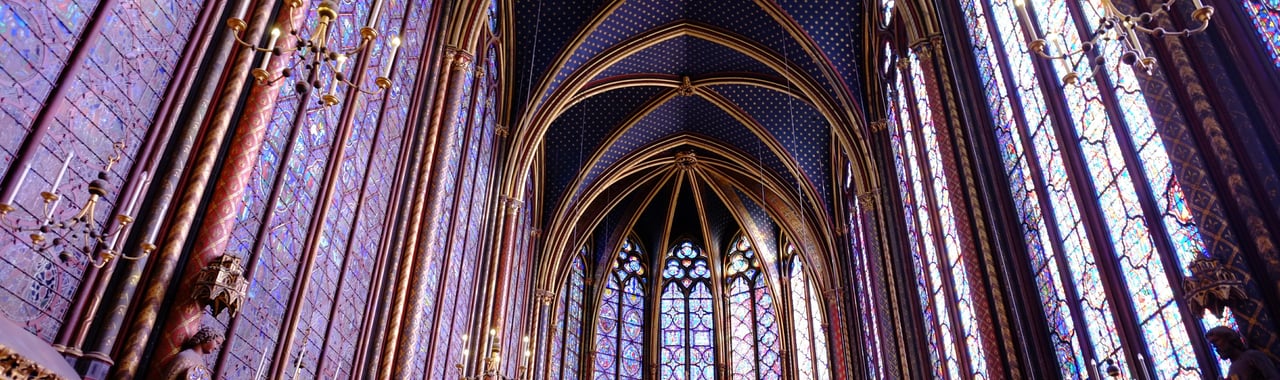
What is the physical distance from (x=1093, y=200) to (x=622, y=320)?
17946 mm

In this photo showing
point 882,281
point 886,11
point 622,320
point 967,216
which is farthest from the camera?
point 622,320

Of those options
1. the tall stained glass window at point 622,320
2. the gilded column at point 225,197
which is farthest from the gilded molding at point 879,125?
the tall stained glass window at point 622,320

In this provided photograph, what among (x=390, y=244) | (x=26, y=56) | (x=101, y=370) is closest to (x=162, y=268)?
(x=101, y=370)

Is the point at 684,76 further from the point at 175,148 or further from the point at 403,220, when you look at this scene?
the point at 175,148

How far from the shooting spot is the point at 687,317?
82.4 feet

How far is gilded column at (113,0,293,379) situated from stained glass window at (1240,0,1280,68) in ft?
20.4

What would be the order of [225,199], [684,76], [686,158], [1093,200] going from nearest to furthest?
[225,199], [1093,200], [684,76], [686,158]

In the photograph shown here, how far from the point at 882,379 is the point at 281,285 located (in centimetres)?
1198

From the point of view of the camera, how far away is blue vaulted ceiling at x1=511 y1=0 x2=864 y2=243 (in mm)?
15875

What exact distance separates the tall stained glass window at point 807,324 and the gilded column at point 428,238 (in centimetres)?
1330

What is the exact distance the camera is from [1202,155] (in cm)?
566

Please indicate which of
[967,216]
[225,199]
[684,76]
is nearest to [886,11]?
[967,216]

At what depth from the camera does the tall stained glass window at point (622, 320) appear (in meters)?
23.7

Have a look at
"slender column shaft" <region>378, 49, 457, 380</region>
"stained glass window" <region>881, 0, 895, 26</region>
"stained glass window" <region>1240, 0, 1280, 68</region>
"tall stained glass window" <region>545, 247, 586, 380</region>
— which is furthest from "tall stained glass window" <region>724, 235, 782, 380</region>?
"stained glass window" <region>1240, 0, 1280, 68</region>
